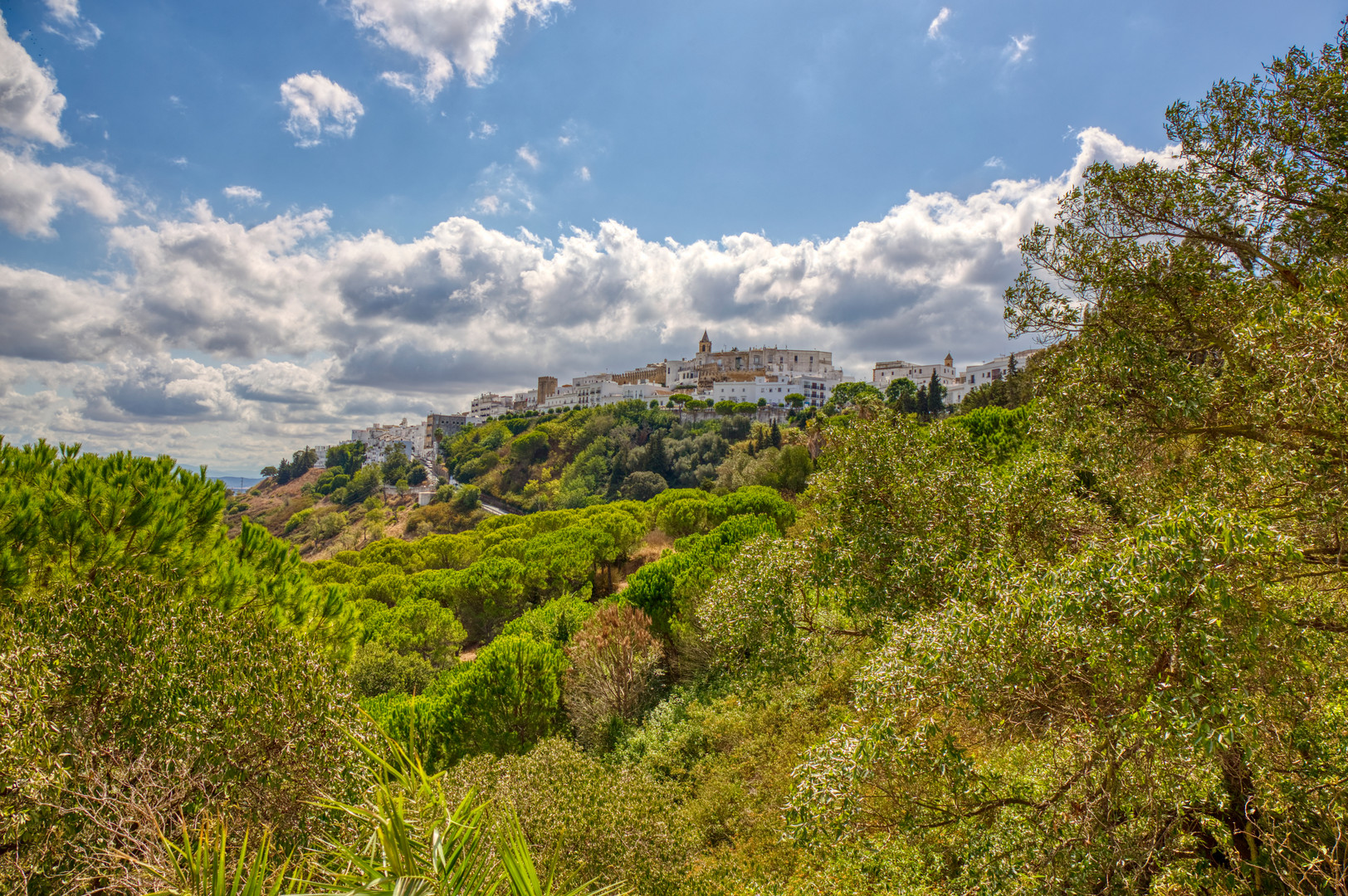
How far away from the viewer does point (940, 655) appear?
4883 millimetres

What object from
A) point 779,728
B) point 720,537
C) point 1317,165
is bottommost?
point 779,728

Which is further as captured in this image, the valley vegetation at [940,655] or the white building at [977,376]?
the white building at [977,376]

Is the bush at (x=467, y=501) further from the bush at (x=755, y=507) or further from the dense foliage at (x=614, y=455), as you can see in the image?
the bush at (x=755, y=507)

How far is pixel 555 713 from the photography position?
17.8 meters

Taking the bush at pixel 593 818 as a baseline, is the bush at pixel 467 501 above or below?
below

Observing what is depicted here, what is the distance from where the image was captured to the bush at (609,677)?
17.2m

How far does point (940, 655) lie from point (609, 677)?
1430cm

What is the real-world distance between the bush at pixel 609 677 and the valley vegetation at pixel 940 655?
17.8 feet

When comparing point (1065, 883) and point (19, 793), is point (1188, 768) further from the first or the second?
point (19, 793)

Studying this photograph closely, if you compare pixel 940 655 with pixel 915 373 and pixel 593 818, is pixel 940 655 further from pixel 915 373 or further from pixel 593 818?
pixel 915 373

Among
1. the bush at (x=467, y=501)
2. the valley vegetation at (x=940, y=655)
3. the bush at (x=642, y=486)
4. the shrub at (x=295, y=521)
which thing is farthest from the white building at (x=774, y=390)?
the valley vegetation at (x=940, y=655)

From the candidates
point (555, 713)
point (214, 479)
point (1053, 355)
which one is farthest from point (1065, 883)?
point (555, 713)

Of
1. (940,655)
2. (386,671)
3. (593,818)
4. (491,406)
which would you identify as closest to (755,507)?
(386,671)

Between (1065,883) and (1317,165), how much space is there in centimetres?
739
